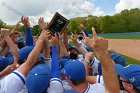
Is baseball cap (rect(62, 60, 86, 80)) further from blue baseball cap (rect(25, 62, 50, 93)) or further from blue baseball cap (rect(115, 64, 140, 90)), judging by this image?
blue baseball cap (rect(115, 64, 140, 90))

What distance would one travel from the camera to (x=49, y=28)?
18.8ft

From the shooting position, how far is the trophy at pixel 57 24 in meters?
5.68

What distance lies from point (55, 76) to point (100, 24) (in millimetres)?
88903

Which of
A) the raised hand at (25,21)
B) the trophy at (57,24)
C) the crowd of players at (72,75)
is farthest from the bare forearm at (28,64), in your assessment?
the raised hand at (25,21)

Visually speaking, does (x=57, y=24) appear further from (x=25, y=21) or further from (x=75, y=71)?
(x=75, y=71)

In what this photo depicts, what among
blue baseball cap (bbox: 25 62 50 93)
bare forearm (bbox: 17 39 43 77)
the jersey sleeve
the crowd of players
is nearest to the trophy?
the crowd of players

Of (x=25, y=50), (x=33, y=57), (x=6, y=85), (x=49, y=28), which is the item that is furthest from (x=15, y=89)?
(x=49, y=28)

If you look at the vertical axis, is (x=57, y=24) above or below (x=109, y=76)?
above

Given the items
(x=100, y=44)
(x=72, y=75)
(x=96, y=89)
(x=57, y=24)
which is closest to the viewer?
(x=100, y=44)

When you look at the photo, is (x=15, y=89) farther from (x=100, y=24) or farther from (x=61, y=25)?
(x=100, y=24)

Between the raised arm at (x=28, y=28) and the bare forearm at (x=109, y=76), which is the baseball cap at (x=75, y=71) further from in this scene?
the raised arm at (x=28, y=28)

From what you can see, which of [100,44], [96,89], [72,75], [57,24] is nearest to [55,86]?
[72,75]

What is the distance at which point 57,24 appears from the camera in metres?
5.74

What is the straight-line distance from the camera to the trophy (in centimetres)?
568
